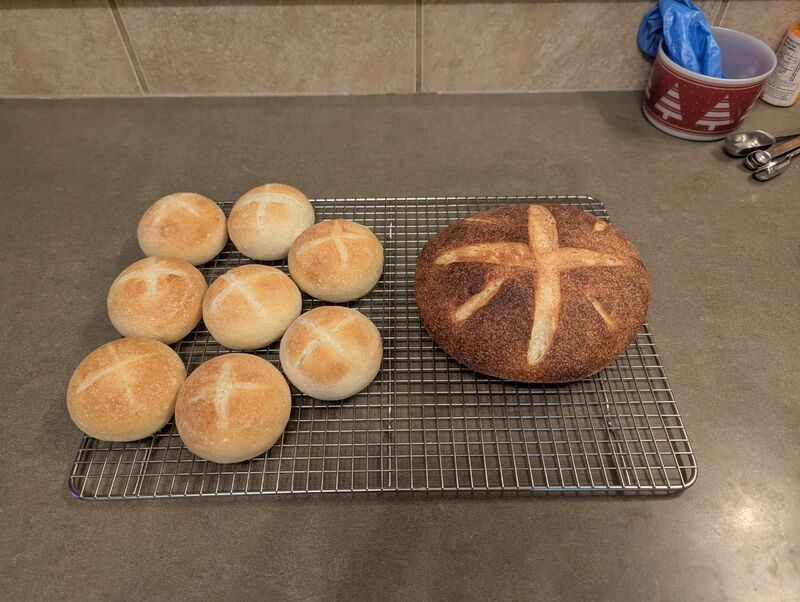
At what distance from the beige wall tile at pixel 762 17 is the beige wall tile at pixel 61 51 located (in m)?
2.02

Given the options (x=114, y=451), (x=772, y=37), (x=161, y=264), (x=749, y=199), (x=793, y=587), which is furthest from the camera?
(x=772, y=37)

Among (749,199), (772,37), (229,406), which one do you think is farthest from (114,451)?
(772,37)

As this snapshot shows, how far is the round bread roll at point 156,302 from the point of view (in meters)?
1.12

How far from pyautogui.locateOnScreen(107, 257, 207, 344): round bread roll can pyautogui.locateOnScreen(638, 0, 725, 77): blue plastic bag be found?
1541 millimetres

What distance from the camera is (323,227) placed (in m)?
1.23

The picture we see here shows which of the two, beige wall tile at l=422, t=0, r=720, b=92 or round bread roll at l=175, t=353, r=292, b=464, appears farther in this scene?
beige wall tile at l=422, t=0, r=720, b=92

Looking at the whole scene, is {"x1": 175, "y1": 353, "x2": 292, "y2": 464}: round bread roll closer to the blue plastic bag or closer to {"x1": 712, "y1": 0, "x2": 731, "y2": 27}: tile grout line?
the blue plastic bag

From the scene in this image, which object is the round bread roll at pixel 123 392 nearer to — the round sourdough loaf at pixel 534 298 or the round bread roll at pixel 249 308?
Result: the round bread roll at pixel 249 308

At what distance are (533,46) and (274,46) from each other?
0.88 metres

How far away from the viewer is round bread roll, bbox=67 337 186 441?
0.98 metres

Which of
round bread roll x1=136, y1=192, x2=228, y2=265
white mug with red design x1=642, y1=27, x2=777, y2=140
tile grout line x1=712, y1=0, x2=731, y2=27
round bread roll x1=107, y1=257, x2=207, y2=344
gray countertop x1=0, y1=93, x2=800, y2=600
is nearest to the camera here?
gray countertop x1=0, y1=93, x2=800, y2=600

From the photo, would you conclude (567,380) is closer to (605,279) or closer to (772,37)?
(605,279)

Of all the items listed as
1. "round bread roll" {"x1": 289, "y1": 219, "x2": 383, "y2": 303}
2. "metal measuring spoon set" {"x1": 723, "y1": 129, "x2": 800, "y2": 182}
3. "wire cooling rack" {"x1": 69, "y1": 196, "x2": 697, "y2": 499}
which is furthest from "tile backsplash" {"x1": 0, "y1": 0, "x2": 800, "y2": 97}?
"wire cooling rack" {"x1": 69, "y1": 196, "x2": 697, "y2": 499}

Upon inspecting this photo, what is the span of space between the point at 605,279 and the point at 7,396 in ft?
4.39
